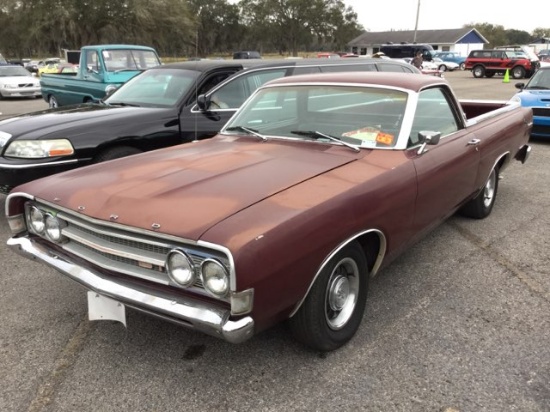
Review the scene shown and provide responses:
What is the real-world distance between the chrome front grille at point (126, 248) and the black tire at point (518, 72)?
103ft

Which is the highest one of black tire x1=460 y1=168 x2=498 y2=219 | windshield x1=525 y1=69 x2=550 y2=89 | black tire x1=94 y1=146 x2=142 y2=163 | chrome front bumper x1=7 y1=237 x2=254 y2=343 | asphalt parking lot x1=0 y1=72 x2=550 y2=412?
windshield x1=525 y1=69 x2=550 y2=89

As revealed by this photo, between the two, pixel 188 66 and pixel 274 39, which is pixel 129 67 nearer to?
pixel 188 66

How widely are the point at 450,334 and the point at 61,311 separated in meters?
2.56

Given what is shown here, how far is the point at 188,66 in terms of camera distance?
623 centimetres

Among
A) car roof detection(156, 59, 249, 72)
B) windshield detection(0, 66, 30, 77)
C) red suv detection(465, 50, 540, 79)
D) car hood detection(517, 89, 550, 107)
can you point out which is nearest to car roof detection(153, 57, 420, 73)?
car roof detection(156, 59, 249, 72)

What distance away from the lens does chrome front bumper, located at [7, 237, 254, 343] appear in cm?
219

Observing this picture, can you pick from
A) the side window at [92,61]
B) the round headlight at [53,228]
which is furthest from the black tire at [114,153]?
the side window at [92,61]

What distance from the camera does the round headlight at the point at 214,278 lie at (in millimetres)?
2199

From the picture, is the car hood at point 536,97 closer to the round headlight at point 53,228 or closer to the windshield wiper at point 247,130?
the windshield wiper at point 247,130

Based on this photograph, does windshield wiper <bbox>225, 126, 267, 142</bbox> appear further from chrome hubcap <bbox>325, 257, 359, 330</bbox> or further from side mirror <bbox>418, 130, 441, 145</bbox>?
chrome hubcap <bbox>325, 257, 359, 330</bbox>

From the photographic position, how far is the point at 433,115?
394cm

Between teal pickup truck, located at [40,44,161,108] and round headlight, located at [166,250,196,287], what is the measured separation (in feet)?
25.5

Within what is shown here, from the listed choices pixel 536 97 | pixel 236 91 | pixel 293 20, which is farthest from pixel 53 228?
pixel 293 20

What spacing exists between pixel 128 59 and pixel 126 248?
32.2 ft
